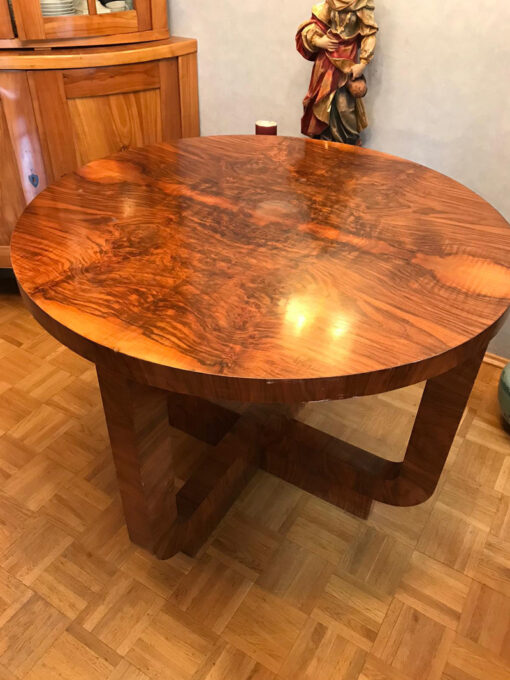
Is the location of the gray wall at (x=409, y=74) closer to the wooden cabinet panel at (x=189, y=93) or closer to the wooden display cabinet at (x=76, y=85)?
the wooden cabinet panel at (x=189, y=93)

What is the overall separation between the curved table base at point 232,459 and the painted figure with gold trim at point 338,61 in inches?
37.2

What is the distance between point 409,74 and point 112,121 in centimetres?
103

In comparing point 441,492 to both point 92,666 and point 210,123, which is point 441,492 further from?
point 210,123

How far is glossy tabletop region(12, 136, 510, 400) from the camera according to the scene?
0.77m

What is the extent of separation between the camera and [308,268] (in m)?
0.97

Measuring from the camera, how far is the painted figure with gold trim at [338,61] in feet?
5.15

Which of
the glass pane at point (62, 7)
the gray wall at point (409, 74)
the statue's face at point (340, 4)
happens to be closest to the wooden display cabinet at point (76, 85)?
the glass pane at point (62, 7)

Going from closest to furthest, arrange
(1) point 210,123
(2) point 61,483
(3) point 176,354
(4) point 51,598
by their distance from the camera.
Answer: (3) point 176,354
(4) point 51,598
(2) point 61,483
(1) point 210,123

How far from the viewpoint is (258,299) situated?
0.88m

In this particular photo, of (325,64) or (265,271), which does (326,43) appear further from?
(265,271)

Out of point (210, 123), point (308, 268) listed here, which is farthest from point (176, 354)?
point (210, 123)

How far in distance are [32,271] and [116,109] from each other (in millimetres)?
1238

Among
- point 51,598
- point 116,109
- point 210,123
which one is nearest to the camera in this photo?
point 51,598

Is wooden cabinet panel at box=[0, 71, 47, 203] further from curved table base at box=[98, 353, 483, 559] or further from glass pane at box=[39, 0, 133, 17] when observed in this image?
curved table base at box=[98, 353, 483, 559]
